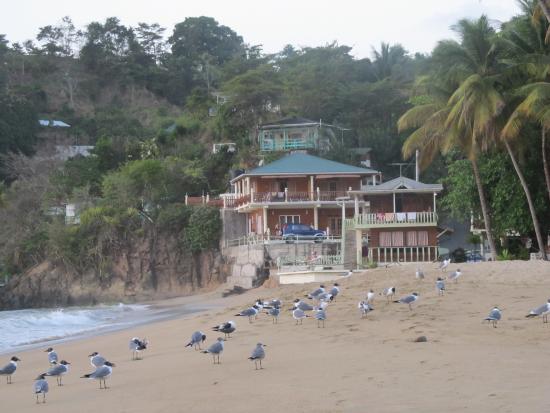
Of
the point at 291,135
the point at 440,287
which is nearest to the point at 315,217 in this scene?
the point at 291,135

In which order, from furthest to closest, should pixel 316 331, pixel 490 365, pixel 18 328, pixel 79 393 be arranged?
pixel 18 328 → pixel 316 331 → pixel 79 393 → pixel 490 365

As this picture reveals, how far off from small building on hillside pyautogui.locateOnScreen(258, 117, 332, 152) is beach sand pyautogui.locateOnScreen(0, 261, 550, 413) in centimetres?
3825

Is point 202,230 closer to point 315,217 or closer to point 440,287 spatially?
point 315,217

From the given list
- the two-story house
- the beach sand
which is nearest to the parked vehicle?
the two-story house

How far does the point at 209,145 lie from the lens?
6469 cm

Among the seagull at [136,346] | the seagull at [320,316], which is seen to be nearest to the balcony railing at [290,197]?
the seagull at [320,316]

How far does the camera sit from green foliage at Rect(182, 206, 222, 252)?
50.1m

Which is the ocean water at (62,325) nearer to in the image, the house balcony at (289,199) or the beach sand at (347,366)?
the beach sand at (347,366)

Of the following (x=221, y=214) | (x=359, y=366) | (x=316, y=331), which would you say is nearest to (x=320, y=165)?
(x=221, y=214)

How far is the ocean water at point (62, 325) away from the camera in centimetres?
2742

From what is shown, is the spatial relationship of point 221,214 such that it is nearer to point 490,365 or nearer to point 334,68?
point 334,68

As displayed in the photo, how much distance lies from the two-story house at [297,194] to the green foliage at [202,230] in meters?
1.62

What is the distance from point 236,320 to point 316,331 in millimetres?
4919

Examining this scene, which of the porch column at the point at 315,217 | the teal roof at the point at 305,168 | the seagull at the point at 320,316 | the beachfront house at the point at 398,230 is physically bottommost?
the seagull at the point at 320,316
